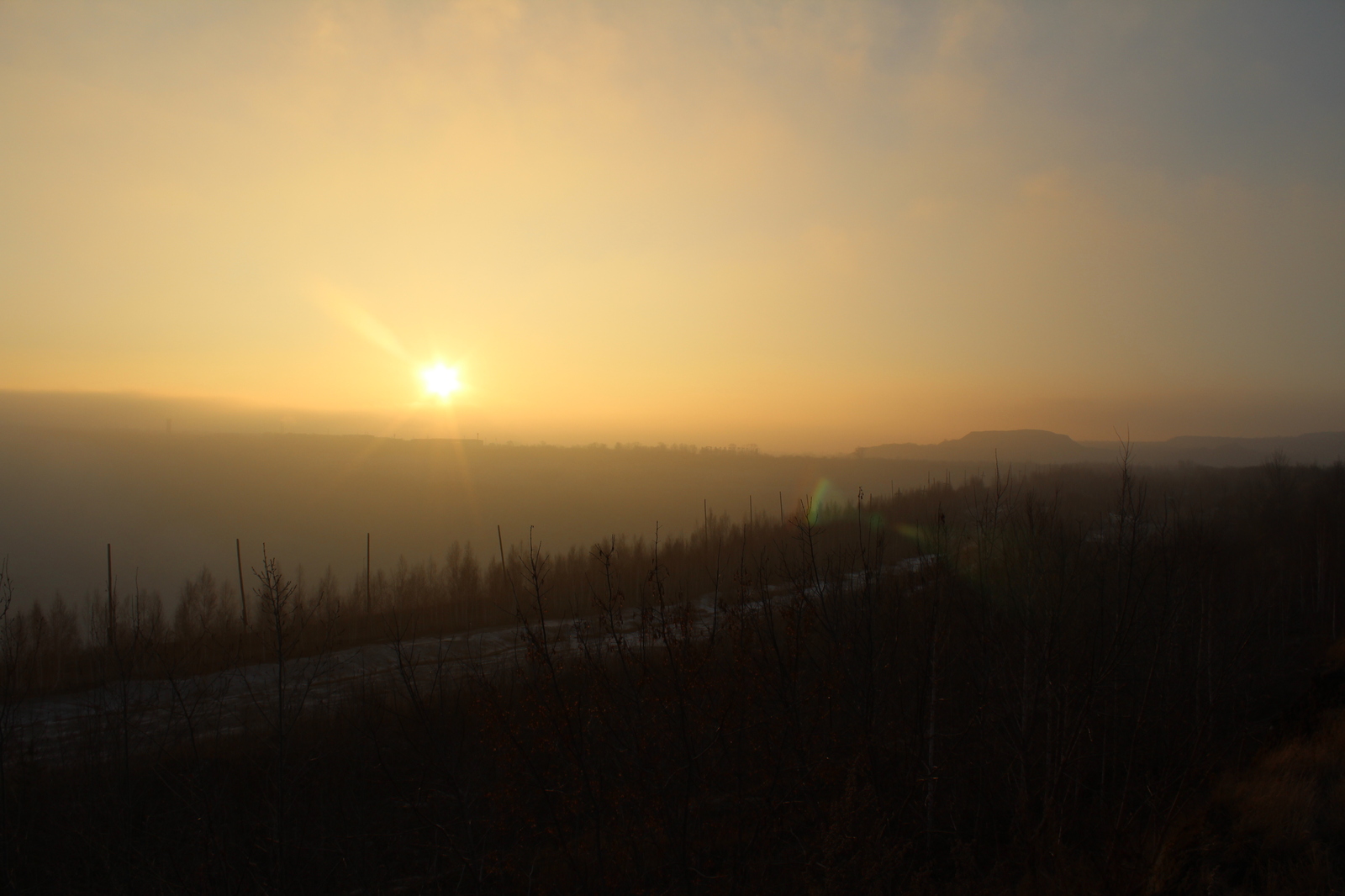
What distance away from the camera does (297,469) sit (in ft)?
273

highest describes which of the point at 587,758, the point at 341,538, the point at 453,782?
the point at 453,782

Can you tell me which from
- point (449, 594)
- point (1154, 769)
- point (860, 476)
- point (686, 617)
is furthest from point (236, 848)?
point (860, 476)

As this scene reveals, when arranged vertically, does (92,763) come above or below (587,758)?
below

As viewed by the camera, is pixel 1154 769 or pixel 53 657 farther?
pixel 53 657

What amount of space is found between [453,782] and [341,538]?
70349 millimetres

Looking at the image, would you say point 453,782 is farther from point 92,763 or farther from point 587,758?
point 92,763

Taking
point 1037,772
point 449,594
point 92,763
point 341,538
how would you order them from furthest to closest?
point 341,538 → point 449,594 → point 92,763 → point 1037,772

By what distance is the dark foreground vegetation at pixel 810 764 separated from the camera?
6.66 m

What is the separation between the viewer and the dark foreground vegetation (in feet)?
21.9

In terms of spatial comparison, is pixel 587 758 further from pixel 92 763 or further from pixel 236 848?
pixel 92 763

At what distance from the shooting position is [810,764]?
8109 millimetres

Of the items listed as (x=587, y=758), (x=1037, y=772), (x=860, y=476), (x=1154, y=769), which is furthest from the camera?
(x=860, y=476)

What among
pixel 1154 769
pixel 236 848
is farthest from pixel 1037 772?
pixel 236 848

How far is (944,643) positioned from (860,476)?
111 m
